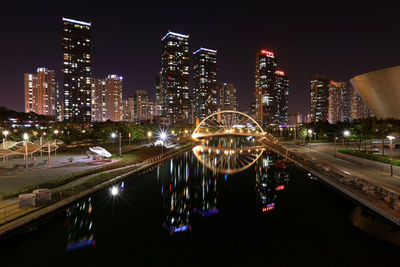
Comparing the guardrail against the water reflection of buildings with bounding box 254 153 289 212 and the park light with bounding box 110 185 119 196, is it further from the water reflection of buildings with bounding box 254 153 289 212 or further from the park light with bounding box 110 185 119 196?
the park light with bounding box 110 185 119 196

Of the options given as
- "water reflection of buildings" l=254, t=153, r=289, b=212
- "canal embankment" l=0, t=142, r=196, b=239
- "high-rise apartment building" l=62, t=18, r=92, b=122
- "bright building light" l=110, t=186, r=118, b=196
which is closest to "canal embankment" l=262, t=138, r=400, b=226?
"water reflection of buildings" l=254, t=153, r=289, b=212

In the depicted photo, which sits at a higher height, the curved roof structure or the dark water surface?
the curved roof structure

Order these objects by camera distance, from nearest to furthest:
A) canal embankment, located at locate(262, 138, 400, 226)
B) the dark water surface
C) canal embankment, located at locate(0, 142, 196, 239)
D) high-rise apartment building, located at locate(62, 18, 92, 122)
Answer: the dark water surface
canal embankment, located at locate(0, 142, 196, 239)
canal embankment, located at locate(262, 138, 400, 226)
high-rise apartment building, located at locate(62, 18, 92, 122)

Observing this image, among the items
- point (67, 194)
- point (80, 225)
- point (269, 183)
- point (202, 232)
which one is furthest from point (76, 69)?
point (202, 232)

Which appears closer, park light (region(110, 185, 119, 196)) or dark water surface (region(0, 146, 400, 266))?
dark water surface (region(0, 146, 400, 266))

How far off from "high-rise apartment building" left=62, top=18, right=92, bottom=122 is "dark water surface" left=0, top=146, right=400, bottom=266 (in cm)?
18513

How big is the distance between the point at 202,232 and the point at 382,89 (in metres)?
66.1

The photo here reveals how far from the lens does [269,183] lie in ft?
85.8

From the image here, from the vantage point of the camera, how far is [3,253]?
1113 cm

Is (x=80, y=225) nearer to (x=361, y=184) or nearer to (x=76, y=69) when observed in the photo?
(x=361, y=184)

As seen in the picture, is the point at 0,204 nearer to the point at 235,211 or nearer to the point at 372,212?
the point at 235,211

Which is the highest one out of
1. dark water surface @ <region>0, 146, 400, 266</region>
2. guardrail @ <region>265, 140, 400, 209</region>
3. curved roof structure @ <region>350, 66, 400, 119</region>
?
curved roof structure @ <region>350, 66, 400, 119</region>

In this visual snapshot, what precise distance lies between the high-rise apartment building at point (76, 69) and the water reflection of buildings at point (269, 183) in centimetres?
18402

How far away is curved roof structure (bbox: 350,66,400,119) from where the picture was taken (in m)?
54.7
